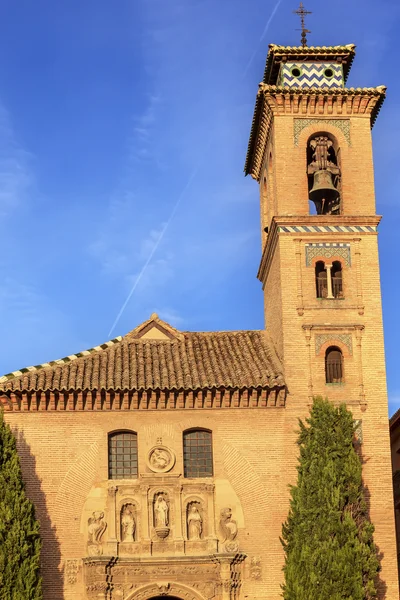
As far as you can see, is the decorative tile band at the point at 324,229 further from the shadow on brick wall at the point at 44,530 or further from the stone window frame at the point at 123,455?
the shadow on brick wall at the point at 44,530

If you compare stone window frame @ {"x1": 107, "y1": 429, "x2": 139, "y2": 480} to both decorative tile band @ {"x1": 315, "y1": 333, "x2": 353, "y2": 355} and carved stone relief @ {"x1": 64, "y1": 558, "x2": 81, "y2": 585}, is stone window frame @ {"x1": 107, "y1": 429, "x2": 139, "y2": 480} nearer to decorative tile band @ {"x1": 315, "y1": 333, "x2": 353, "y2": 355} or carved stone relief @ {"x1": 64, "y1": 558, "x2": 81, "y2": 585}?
carved stone relief @ {"x1": 64, "y1": 558, "x2": 81, "y2": 585}

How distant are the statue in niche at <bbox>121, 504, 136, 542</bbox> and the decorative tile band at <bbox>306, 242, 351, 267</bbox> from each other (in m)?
8.54

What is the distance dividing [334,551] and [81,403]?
783 centimetres

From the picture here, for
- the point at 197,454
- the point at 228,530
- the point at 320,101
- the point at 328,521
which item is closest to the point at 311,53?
the point at 320,101

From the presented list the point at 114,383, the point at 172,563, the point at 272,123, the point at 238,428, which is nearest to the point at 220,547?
the point at 172,563

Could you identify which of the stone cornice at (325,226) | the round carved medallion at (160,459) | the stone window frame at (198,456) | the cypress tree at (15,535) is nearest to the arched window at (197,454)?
the stone window frame at (198,456)

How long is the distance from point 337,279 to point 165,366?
5584mm

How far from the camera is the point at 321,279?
30.8 meters

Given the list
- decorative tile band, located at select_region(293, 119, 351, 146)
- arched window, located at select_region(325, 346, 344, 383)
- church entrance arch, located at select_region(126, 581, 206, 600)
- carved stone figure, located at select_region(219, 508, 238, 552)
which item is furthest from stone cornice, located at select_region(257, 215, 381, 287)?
church entrance arch, located at select_region(126, 581, 206, 600)

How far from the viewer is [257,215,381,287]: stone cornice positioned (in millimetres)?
30594

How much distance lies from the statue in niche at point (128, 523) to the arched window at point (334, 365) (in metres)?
6.51

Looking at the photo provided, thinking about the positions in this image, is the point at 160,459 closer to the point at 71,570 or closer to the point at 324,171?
the point at 71,570

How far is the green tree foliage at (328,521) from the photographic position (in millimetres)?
26016

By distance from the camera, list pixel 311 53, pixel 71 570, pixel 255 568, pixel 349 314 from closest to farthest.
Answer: pixel 71 570 < pixel 255 568 < pixel 349 314 < pixel 311 53
